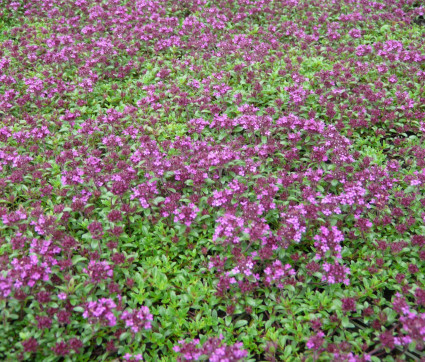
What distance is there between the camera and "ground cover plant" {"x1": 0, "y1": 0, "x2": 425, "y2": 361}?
4.05 metres

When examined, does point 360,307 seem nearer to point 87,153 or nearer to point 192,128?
point 192,128

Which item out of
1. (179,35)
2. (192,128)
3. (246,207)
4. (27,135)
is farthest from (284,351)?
(179,35)

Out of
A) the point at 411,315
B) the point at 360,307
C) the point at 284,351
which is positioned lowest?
the point at 284,351

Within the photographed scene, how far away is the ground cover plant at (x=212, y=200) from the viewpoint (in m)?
4.05

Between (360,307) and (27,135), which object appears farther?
(27,135)

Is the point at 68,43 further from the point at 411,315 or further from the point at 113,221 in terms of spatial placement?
the point at 411,315

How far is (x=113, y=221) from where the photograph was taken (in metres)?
4.86

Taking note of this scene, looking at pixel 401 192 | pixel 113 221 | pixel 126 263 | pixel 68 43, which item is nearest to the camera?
pixel 126 263

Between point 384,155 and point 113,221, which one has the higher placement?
point 384,155

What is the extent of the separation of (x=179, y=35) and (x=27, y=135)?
15.2 ft

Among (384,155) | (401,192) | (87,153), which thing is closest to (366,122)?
(384,155)

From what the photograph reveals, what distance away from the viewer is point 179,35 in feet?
30.6

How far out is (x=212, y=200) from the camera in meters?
5.20

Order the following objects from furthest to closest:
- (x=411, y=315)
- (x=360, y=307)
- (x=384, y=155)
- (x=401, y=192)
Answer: (x=384, y=155) → (x=401, y=192) → (x=360, y=307) → (x=411, y=315)
